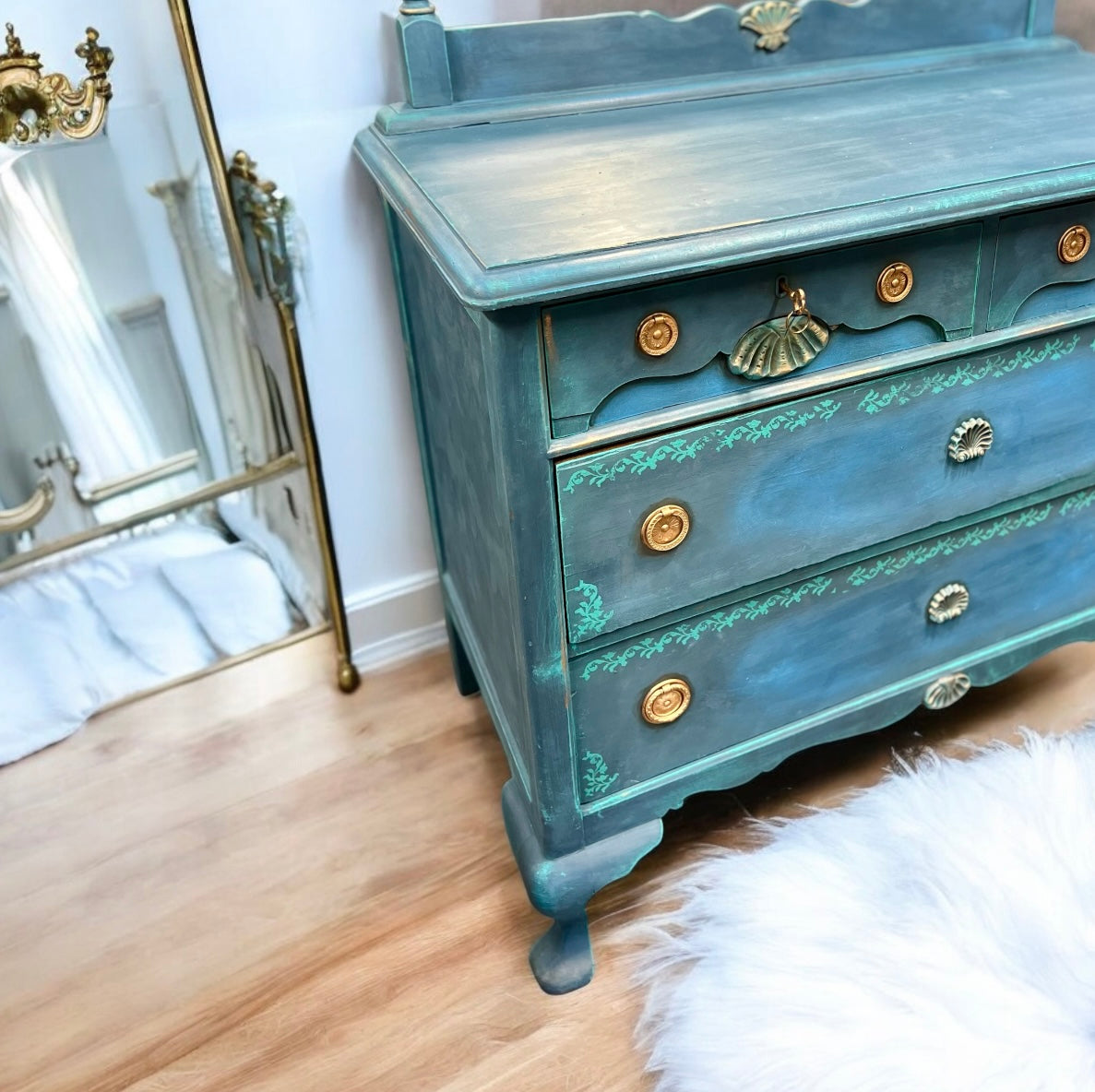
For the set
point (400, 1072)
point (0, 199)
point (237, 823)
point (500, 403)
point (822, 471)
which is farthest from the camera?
point (237, 823)

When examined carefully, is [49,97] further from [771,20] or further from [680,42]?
[771,20]

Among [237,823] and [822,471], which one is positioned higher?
[822,471]

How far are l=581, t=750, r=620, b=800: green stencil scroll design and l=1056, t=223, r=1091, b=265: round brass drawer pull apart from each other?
705 mm

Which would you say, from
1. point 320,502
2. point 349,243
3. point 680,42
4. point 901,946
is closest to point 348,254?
point 349,243

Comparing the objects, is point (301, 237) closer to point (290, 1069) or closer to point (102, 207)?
point (102, 207)

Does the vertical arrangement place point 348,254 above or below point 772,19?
below

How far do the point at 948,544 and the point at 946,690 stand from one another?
0.22 m

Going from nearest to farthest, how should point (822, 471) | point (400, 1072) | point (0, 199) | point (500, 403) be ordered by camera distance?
point (500, 403) < point (822, 471) < point (400, 1072) < point (0, 199)

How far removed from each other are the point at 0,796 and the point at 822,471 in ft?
4.17

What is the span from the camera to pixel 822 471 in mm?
1069

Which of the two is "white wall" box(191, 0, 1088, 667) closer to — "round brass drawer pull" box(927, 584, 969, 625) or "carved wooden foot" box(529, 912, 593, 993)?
"carved wooden foot" box(529, 912, 593, 993)

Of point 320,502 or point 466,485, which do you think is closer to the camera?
point 466,485

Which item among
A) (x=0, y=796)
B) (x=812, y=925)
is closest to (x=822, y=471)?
(x=812, y=925)

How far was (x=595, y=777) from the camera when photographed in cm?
115
